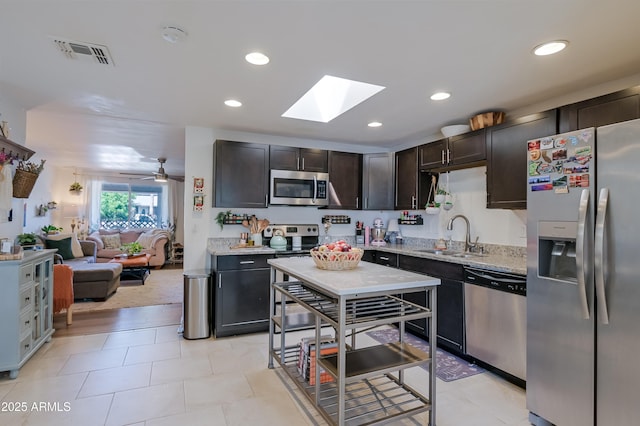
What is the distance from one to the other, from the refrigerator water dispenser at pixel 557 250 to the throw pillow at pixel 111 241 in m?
8.38

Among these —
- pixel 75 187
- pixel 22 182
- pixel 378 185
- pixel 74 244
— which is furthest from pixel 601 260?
pixel 75 187

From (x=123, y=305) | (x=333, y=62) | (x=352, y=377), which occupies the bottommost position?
(x=123, y=305)

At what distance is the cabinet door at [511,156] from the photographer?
2.77m

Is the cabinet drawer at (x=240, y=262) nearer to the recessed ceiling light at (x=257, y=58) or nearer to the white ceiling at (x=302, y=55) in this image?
the white ceiling at (x=302, y=55)

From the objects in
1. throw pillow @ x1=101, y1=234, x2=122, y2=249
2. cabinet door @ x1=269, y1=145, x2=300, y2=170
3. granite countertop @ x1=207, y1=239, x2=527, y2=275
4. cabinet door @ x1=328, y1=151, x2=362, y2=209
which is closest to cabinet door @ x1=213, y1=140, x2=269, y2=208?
cabinet door @ x1=269, y1=145, x2=300, y2=170

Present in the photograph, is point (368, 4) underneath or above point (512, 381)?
above

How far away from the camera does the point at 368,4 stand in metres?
1.68

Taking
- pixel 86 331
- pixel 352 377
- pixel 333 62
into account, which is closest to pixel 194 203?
pixel 86 331

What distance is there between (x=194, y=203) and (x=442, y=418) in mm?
3281

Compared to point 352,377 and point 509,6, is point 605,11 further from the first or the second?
point 352,377

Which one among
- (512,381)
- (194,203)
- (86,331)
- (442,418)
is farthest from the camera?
(194,203)

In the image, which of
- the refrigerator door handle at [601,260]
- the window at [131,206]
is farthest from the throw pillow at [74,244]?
the refrigerator door handle at [601,260]

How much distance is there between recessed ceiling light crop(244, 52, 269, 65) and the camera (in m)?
2.22

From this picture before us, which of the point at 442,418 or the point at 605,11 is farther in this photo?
the point at 442,418
